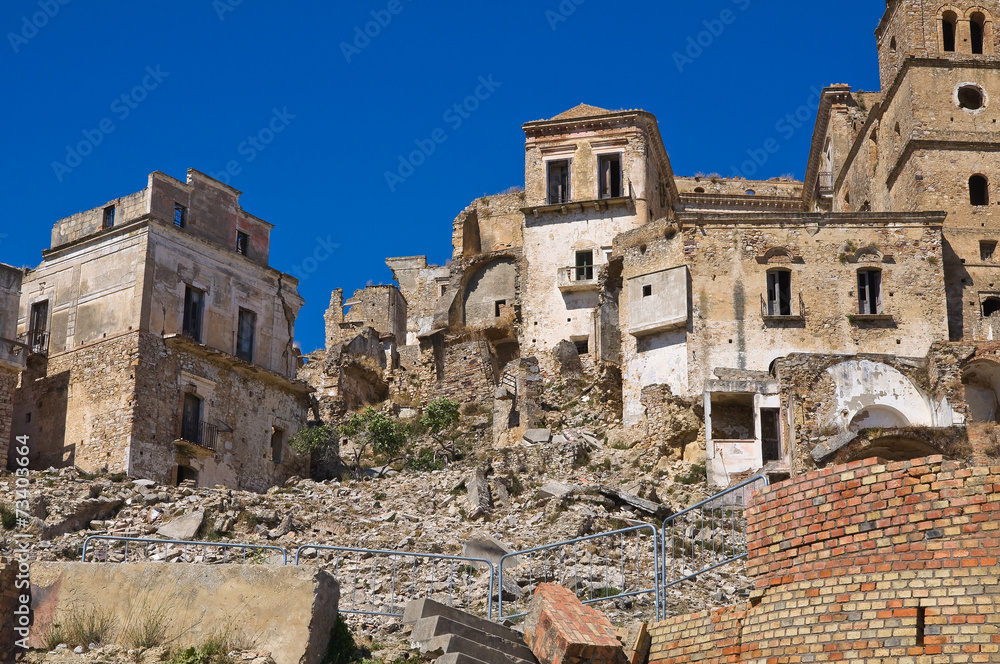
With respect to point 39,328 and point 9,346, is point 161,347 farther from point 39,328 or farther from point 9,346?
point 39,328

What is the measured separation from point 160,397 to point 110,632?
64.3 ft

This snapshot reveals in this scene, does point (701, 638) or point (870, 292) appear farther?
point (870, 292)

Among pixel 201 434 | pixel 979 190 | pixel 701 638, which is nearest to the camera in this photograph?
pixel 701 638

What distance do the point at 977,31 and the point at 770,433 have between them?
17.6 meters

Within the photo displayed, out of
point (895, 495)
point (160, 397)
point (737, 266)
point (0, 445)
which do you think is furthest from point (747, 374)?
point (895, 495)

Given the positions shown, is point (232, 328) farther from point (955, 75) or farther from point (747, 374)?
point (955, 75)

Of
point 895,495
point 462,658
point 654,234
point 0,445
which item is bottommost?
point 462,658

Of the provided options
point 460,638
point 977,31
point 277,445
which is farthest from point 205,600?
point 977,31

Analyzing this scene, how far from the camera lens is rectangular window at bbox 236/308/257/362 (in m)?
37.0

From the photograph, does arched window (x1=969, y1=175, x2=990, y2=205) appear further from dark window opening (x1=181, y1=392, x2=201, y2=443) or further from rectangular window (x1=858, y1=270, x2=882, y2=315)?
dark window opening (x1=181, y1=392, x2=201, y2=443)

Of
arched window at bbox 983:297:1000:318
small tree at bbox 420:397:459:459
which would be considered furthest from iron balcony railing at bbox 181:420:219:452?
arched window at bbox 983:297:1000:318

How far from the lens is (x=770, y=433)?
104 feet

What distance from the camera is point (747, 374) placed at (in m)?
32.5

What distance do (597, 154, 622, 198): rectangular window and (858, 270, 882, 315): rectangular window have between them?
1116 centimetres
